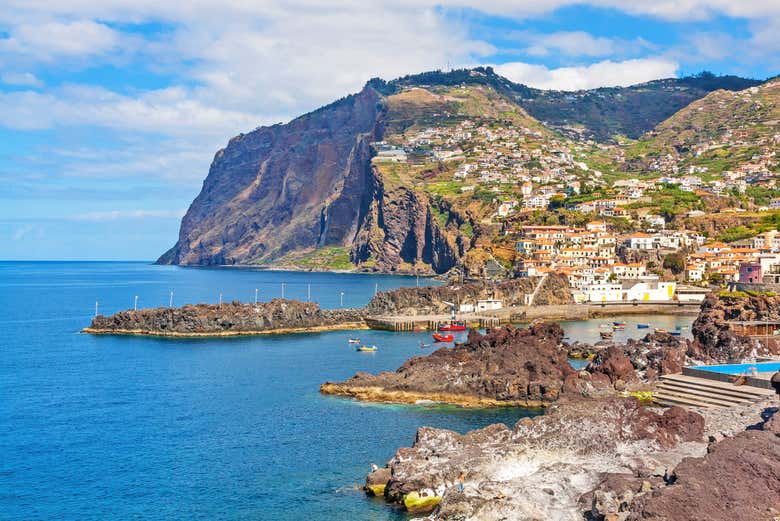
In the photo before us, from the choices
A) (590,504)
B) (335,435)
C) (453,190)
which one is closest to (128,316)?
(335,435)

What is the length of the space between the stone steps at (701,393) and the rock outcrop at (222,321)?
158ft

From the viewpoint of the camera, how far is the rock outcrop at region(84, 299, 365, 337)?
82.7 meters

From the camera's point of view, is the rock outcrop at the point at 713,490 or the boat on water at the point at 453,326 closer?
the rock outcrop at the point at 713,490

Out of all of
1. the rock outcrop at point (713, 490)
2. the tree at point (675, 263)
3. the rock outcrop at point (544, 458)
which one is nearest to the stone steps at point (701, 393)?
the rock outcrop at point (544, 458)

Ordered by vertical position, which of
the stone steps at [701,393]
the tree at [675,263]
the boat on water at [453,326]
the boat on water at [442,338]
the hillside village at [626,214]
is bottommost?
the boat on water at [442,338]

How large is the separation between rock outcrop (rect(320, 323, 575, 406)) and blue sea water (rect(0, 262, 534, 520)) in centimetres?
160

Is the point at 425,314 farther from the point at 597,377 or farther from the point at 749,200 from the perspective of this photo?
the point at 749,200

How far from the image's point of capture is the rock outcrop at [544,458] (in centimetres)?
2455

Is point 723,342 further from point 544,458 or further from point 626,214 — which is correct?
point 626,214

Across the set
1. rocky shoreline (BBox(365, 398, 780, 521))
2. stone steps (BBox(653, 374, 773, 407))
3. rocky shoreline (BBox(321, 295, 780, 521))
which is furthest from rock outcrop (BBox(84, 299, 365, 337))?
rocky shoreline (BBox(365, 398, 780, 521))

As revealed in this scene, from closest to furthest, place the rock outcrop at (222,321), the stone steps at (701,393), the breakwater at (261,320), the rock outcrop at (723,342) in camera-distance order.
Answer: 1. the stone steps at (701,393)
2. the rock outcrop at (723,342)
3. the rock outcrop at (222,321)
4. the breakwater at (261,320)

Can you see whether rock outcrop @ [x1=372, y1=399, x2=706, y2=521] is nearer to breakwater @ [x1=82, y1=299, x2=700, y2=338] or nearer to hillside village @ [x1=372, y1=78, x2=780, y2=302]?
breakwater @ [x1=82, y1=299, x2=700, y2=338]

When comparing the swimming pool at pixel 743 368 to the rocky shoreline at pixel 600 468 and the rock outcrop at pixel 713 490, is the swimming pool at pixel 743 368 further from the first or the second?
the rock outcrop at pixel 713 490

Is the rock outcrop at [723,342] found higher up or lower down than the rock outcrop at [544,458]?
higher up
